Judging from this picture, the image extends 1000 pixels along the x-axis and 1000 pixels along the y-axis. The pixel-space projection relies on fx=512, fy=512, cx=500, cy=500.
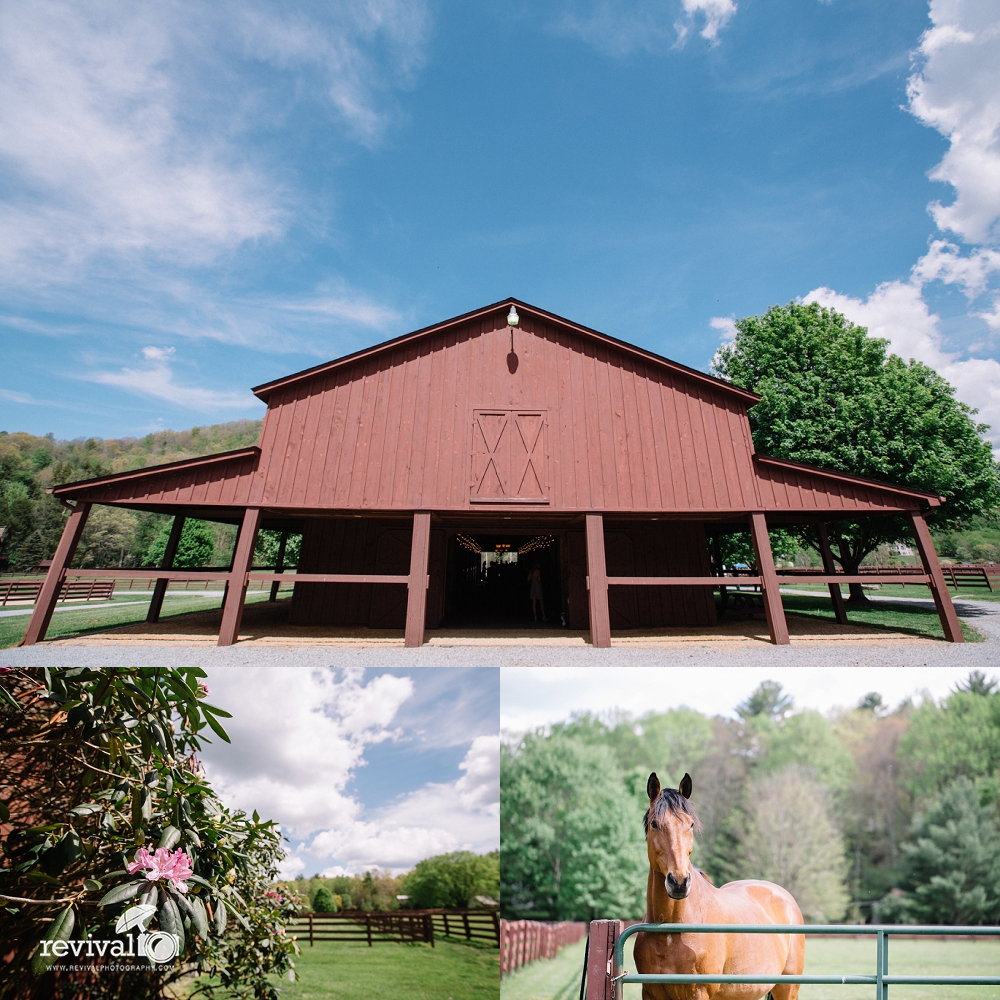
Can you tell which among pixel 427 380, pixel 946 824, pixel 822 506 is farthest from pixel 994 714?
pixel 427 380

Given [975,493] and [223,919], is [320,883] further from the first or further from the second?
[975,493]

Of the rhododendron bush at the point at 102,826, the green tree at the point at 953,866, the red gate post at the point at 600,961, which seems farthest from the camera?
the green tree at the point at 953,866

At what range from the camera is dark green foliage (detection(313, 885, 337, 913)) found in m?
5.95

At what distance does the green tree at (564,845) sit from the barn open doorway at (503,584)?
3820 mm

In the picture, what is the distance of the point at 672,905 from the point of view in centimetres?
321

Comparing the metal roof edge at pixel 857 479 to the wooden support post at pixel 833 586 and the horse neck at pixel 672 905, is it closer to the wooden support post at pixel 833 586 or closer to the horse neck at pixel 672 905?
the wooden support post at pixel 833 586

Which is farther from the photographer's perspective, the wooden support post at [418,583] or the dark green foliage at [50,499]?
the dark green foliage at [50,499]

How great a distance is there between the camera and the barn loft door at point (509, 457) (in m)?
Answer: 9.20

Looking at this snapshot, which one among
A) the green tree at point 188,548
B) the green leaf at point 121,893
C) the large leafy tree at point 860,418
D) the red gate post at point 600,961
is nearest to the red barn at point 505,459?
the red gate post at point 600,961

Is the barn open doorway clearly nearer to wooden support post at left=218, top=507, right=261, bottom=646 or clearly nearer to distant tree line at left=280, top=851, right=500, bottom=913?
wooden support post at left=218, top=507, right=261, bottom=646

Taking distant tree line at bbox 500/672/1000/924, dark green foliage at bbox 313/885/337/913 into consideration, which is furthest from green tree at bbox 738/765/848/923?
dark green foliage at bbox 313/885/337/913

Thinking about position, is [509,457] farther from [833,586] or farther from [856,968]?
[856,968]

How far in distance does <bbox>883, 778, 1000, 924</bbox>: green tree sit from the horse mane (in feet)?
78.3

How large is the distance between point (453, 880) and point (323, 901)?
1.56 m
